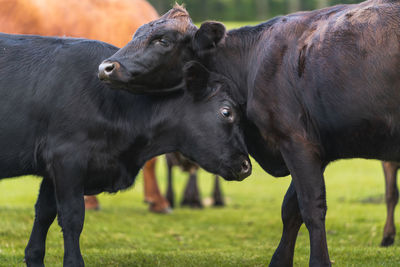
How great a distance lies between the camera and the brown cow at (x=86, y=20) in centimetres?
1145

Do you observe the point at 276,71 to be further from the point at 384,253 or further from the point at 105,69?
the point at 384,253

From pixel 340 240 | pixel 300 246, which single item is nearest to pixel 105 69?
pixel 300 246

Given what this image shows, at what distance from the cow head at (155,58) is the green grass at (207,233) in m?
1.02

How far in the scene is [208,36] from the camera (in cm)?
599

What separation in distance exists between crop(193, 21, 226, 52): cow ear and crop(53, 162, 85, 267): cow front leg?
1514mm

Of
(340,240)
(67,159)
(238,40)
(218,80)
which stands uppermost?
(238,40)

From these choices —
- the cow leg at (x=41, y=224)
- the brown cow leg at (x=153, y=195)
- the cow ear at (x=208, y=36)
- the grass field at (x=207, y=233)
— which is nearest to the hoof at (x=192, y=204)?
the grass field at (x=207, y=233)

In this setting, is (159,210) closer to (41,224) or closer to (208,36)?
(41,224)

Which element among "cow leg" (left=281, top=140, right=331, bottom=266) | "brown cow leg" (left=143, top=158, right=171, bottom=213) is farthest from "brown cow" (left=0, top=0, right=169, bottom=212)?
"cow leg" (left=281, top=140, right=331, bottom=266)

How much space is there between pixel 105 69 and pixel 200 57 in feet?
3.14

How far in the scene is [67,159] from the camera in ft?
18.4

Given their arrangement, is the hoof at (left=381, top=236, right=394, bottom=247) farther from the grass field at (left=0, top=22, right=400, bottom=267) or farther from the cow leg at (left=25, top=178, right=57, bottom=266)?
the cow leg at (left=25, top=178, right=57, bottom=266)

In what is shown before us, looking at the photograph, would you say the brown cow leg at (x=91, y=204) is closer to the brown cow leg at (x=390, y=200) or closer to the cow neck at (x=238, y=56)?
the brown cow leg at (x=390, y=200)

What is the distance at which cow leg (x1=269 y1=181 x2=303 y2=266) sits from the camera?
628 cm
